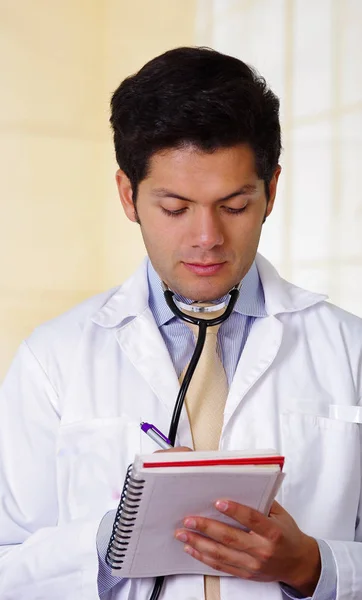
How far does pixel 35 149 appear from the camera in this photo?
2.73 m

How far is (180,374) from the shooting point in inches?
59.7

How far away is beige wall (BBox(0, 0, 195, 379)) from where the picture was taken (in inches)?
106

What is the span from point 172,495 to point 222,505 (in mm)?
64

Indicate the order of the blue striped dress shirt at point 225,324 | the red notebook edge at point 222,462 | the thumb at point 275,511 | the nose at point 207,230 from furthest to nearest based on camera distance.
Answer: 1. the blue striped dress shirt at point 225,324
2. the nose at point 207,230
3. the thumb at point 275,511
4. the red notebook edge at point 222,462

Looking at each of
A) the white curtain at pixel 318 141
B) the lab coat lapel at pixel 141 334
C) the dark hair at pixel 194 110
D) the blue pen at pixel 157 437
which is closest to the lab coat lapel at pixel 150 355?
the lab coat lapel at pixel 141 334

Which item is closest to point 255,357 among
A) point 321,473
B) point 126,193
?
point 321,473

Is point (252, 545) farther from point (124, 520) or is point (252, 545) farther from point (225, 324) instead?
point (225, 324)

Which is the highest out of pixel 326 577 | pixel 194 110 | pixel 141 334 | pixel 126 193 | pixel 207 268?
pixel 194 110

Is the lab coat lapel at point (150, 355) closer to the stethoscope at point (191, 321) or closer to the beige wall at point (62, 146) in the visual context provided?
the stethoscope at point (191, 321)

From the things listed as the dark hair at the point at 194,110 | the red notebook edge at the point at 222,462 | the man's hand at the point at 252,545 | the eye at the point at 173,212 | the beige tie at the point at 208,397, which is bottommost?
the man's hand at the point at 252,545

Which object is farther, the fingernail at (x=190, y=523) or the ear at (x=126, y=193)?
the ear at (x=126, y=193)

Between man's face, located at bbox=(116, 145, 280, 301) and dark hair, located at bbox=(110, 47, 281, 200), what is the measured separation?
0.07 ft

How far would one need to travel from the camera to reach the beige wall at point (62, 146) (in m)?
2.70

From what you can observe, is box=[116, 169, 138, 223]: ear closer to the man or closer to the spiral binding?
the man
